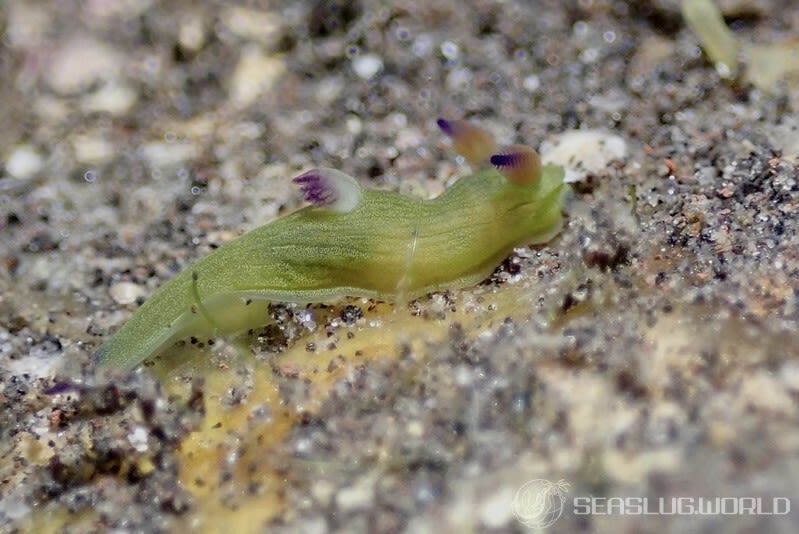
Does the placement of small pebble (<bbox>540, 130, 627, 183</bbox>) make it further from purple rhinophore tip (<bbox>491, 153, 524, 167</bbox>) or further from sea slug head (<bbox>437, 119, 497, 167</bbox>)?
purple rhinophore tip (<bbox>491, 153, 524, 167</bbox>)

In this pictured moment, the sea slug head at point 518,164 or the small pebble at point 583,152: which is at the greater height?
the sea slug head at point 518,164

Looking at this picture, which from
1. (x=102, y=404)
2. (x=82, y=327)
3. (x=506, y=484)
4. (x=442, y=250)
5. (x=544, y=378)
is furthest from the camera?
(x=82, y=327)

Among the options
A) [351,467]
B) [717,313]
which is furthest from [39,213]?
[717,313]

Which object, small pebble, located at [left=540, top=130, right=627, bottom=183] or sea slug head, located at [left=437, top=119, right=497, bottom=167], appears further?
small pebble, located at [left=540, top=130, right=627, bottom=183]

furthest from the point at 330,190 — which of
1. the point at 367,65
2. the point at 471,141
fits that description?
the point at 367,65

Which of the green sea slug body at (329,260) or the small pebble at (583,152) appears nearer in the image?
the green sea slug body at (329,260)

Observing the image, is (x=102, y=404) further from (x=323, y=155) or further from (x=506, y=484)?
(x=323, y=155)
